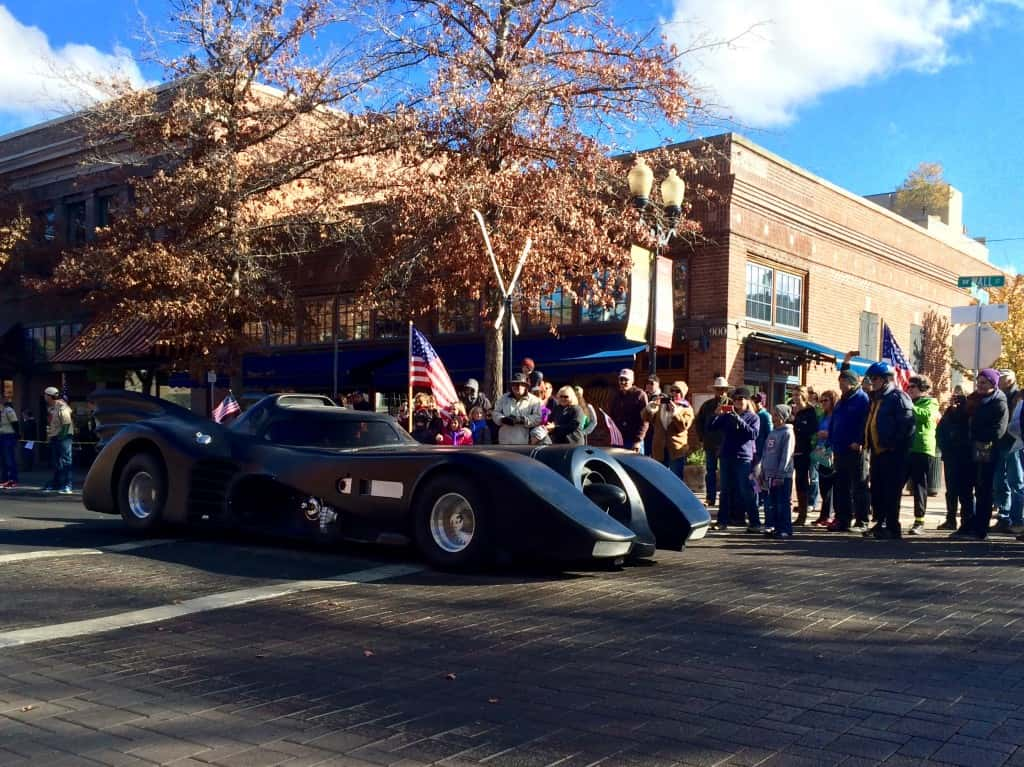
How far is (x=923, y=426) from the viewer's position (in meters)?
11.0

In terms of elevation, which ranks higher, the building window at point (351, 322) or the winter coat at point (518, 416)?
the building window at point (351, 322)

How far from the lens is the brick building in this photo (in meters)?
18.4

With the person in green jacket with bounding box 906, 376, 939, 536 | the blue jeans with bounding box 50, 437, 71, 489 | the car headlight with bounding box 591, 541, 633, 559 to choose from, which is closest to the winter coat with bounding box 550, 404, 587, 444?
the person in green jacket with bounding box 906, 376, 939, 536

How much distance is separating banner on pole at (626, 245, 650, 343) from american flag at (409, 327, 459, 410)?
2.70 m

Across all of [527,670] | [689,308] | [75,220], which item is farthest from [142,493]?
[75,220]

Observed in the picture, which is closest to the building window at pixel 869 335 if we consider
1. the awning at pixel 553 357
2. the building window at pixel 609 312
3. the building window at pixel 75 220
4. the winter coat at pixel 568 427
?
the building window at pixel 609 312

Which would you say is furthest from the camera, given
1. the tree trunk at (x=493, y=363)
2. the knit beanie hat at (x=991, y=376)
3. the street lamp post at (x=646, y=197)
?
the tree trunk at (x=493, y=363)

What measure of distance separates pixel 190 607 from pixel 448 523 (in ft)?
7.06

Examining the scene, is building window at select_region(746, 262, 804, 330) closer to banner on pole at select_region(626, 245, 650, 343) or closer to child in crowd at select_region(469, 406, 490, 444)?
banner on pole at select_region(626, 245, 650, 343)

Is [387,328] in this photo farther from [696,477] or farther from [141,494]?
[141,494]

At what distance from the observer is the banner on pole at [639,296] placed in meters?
13.0

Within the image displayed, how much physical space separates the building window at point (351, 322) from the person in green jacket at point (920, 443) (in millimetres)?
15792

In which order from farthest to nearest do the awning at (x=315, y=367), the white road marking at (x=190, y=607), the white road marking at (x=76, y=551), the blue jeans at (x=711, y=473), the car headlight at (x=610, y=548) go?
1. the awning at (x=315, y=367)
2. the blue jeans at (x=711, y=473)
3. the white road marking at (x=76, y=551)
4. the car headlight at (x=610, y=548)
5. the white road marking at (x=190, y=607)

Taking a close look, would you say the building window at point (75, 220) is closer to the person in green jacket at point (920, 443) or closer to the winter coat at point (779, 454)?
the winter coat at point (779, 454)
